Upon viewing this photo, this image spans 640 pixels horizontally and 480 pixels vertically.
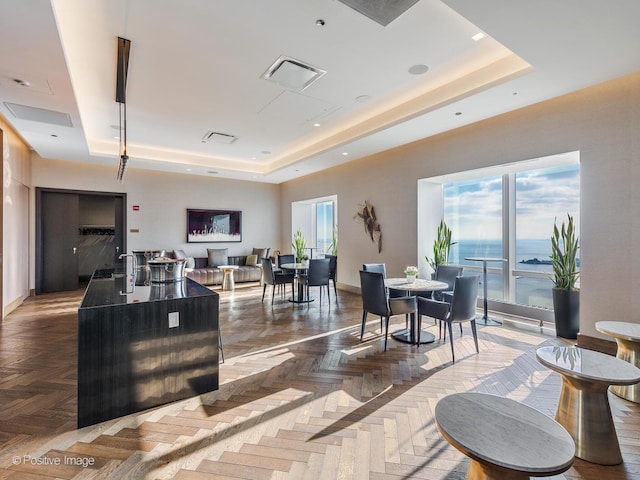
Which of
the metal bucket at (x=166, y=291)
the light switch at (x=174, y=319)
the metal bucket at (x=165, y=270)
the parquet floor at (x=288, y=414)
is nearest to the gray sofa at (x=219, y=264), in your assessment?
the parquet floor at (x=288, y=414)

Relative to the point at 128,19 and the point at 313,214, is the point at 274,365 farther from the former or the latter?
the point at 313,214

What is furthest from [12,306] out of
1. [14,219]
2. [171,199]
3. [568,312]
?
[568,312]

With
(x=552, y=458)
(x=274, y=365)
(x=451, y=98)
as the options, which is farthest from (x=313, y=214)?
(x=552, y=458)

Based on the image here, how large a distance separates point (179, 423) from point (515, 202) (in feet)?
18.4

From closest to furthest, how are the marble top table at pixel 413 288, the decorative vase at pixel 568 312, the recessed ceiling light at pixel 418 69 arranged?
the recessed ceiling light at pixel 418 69
the marble top table at pixel 413 288
the decorative vase at pixel 568 312

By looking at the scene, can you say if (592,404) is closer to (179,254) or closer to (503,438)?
(503,438)

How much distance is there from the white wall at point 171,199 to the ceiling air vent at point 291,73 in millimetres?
5891

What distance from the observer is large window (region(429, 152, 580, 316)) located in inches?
187

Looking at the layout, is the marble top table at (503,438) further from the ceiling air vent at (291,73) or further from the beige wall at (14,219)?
the beige wall at (14,219)

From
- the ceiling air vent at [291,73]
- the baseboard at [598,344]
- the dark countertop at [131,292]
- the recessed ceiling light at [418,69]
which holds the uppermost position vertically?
the recessed ceiling light at [418,69]

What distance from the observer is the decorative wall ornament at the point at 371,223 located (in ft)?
22.0

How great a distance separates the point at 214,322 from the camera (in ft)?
8.87

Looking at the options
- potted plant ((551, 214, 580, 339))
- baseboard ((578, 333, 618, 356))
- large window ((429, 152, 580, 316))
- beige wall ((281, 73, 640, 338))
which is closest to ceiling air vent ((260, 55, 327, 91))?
beige wall ((281, 73, 640, 338))

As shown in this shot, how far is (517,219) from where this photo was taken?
17.1ft
